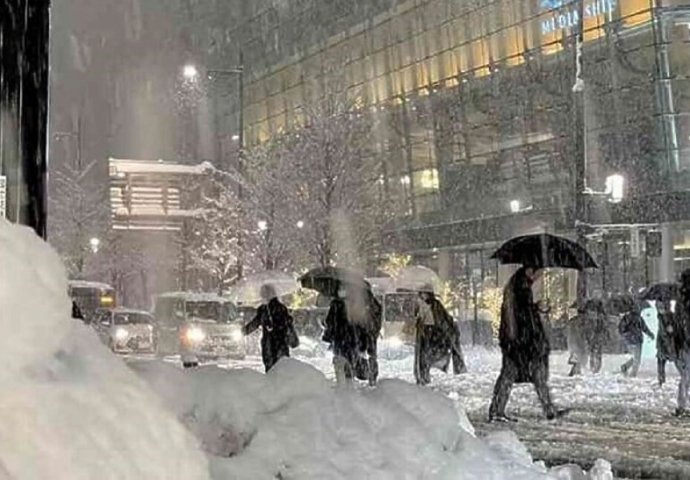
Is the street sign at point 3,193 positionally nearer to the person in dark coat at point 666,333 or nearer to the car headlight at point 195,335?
the person in dark coat at point 666,333

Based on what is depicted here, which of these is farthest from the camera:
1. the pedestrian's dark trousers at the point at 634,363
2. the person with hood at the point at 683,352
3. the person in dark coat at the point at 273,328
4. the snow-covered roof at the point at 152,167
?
the snow-covered roof at the point at 152,167

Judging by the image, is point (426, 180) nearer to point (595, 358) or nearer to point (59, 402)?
point (595, 358)

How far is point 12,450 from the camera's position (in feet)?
8.32

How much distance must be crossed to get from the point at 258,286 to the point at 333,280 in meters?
7.67

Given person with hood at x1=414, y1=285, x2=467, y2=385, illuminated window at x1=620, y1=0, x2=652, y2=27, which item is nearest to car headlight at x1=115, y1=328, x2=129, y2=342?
person with hood at x1=414, y1=285, x2=467, y2=385

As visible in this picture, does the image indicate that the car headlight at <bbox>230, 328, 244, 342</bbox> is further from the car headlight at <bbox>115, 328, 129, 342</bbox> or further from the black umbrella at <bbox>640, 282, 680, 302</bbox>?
the black umbrella at <bbox>640, 282, 680, 302</bbox>

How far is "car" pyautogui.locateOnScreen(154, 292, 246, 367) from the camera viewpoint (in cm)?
2616

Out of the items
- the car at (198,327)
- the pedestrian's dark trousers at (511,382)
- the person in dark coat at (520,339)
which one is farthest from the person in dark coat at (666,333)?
the car at (198,327)

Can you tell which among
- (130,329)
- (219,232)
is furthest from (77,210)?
(130,329)

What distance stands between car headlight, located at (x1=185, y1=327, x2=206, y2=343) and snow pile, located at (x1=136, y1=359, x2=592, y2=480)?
21.3 m

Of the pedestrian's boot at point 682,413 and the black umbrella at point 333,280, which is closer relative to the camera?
the pedestrian's boot at point 682,413

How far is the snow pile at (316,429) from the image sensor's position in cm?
422

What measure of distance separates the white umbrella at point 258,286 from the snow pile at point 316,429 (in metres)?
18.4

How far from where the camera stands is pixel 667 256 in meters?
34.4
